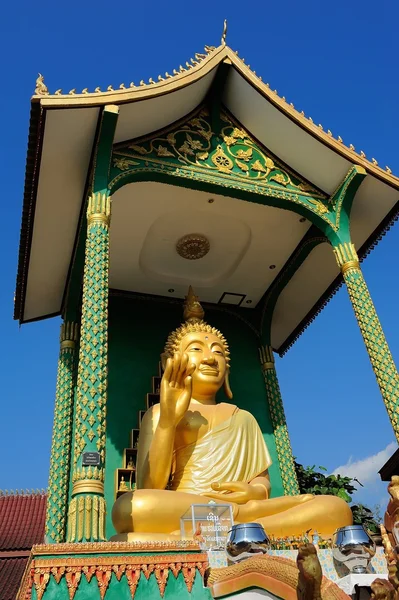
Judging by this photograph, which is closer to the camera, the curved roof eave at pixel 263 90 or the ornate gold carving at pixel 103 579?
the ornate gold carving at pixel 103 579

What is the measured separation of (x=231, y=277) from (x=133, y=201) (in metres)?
2.15

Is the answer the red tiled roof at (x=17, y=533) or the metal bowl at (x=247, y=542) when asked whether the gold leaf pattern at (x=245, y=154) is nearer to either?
the metal bowl at (x=247, y=542)

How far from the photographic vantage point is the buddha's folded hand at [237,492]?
545cm

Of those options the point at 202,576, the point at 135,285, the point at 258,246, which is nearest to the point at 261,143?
the point at 258,246

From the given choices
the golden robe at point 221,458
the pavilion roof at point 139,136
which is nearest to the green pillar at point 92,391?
the pavilion roof at point 139,136

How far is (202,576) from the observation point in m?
3.50

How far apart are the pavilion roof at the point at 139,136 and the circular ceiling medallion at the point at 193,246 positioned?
101 centimetres

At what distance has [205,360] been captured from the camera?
7055mm

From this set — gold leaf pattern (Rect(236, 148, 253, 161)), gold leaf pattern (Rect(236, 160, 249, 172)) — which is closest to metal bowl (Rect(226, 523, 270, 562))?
gold leaf pattern (Rect(236, 160, 249, 172))

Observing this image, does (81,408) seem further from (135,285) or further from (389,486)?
(135,285)

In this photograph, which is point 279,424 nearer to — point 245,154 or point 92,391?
point 245,154

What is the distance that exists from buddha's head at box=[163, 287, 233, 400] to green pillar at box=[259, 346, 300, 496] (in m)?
1.04

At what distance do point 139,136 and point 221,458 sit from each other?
3.78 meters

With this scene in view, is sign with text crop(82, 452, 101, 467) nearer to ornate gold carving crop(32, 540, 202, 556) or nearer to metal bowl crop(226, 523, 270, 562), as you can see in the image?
ornate gold carving crop(32, 540, 202, 556)
